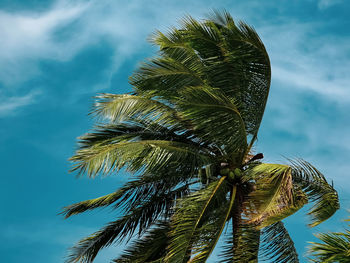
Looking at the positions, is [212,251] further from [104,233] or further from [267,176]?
[104,233]

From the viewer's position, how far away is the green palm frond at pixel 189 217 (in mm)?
10891

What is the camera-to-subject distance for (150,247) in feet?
43.1

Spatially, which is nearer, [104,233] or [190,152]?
[190,152]

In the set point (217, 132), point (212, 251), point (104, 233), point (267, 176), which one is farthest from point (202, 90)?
point (104, 233)

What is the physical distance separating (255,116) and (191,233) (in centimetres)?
319

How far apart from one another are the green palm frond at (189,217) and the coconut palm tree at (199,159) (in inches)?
0.8

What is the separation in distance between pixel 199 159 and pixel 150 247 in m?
2.58

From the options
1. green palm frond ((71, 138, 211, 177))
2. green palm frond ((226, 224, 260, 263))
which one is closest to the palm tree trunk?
green palm frond ((226, 224, 260, 263))

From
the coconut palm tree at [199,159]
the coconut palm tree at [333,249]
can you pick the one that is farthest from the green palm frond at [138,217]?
the coconut palm tree at [333,249]

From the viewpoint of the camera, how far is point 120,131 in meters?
13.8

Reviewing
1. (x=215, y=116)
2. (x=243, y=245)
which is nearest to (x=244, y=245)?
(x=243, y=245)

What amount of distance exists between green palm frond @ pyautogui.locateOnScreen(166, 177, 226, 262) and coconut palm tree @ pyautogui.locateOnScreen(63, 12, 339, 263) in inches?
0.8

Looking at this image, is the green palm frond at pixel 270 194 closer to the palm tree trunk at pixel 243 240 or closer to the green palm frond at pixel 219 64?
the palm tree trunk at pixel 243 240

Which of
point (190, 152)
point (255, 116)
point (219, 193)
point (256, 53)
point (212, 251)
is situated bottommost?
point (212, 251)
